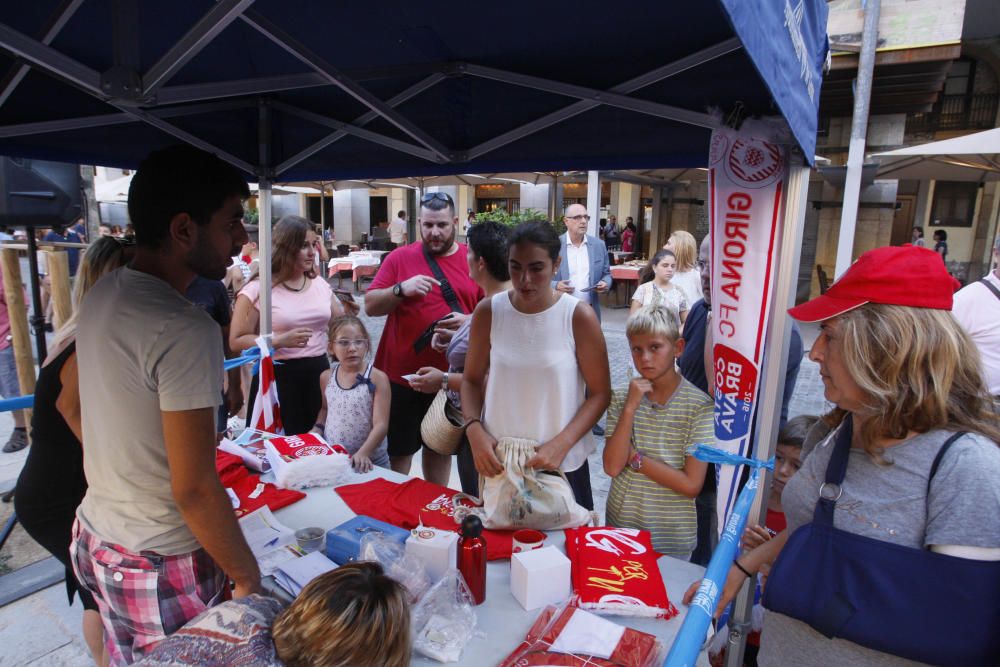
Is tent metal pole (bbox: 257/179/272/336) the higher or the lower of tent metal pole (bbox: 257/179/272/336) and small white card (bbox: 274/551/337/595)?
the higher

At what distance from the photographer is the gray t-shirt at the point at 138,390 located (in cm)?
127

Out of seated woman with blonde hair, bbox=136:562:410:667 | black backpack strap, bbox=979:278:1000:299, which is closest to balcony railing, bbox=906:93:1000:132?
black backpack strap, bbox=979:278:1000:299

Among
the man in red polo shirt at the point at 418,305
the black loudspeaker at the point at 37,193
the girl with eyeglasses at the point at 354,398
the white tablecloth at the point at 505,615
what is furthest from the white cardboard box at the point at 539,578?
Result: the black loudspeaker at the point at 37,193

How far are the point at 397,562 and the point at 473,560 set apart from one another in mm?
239

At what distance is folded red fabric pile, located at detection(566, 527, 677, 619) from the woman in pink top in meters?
2.16

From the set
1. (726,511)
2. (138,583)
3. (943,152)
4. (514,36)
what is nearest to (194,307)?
(138,583)

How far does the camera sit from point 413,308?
3104 millimetres

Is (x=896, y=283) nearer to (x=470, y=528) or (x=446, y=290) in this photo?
(x=470, y=528)

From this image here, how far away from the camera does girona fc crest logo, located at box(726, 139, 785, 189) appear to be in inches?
70.1

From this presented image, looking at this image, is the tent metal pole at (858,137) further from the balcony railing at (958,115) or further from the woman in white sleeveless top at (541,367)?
the woman in white sleeveless top at (541,367)

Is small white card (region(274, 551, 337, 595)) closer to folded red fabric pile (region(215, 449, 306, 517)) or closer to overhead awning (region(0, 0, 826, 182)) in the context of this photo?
folded red fabric pile (region(215, 449, 306, 517))

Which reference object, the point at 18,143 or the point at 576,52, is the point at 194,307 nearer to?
the point at 576,52

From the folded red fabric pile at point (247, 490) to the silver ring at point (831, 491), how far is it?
1.97 m

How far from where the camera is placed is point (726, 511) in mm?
1928
